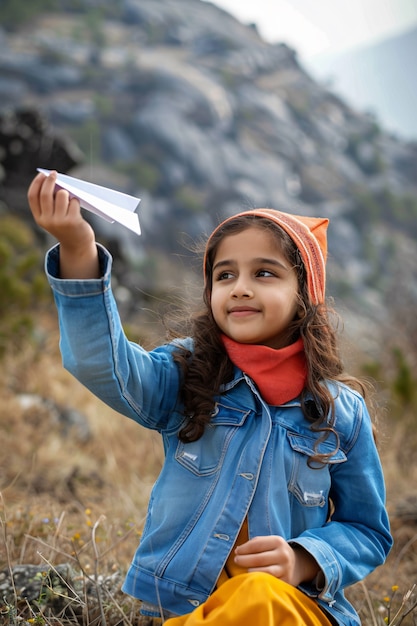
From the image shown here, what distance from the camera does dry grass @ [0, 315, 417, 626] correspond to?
196 centimetres

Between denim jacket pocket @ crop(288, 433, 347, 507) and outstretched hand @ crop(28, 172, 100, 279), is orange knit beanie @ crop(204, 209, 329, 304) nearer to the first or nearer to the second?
denim jacket pocket @ crop(288, 433, 347, 507)

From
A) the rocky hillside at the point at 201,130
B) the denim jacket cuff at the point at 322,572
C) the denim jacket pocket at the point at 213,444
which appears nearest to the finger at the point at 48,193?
the denim jacket pocket at the point at 213,444

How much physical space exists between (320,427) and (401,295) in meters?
9.61

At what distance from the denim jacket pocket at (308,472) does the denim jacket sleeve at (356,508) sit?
2.1 inches

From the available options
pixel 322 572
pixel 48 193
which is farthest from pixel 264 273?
pixel 322 572

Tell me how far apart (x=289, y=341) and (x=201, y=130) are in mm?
55794

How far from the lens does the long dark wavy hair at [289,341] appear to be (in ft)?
5.45

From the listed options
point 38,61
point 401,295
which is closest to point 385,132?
point 38,61

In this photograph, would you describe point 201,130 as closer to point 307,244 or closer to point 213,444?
point 307,244

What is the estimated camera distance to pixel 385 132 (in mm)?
72500

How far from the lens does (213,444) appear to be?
1643 millimetres

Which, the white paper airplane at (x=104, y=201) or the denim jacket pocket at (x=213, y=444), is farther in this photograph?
the denim jacket pocket at (x=213, y=444)

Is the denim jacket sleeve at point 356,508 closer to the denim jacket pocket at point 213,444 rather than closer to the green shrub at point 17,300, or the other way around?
the denim jacket pocket at point 213,444

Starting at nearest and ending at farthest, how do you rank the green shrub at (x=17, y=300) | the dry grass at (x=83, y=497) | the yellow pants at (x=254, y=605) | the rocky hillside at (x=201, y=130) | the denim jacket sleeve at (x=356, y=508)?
the yellow pants at (x=254, y=605), the denim jacket sleeve at (x=356, y=508), the dry grass at (x=83, y=497), the green shrub at (x=17, y=300), the rocky hillside at (x=201, y=130)
